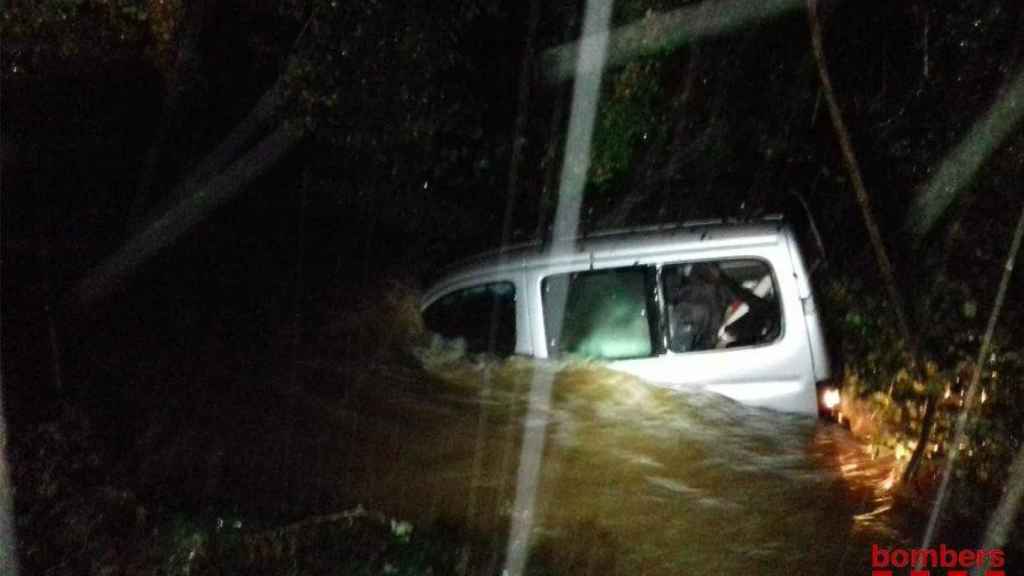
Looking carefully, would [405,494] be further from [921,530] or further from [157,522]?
[921,530]

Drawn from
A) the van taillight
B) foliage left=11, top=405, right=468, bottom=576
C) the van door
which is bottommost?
foliage left=11, top=405, right=468, bottom=576

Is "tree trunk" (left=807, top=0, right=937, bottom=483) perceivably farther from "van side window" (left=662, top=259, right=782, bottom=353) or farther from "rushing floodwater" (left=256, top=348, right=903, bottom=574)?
"van side window" (left=662, top=259, right=782, bottom=353)

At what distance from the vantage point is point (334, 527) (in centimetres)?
491

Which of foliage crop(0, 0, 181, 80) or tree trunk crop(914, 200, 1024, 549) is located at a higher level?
foliage crop(0, 0, 181, 80)

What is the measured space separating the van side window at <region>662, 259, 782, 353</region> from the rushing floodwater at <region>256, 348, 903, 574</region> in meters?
0.37

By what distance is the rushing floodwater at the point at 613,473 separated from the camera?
17.6 feet

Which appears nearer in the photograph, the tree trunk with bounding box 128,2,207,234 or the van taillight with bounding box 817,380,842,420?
the van taillight with bounding box 817,380,842,420

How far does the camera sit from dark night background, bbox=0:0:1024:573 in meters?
5.79

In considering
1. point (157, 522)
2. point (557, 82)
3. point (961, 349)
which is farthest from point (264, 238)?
point (961, 349)

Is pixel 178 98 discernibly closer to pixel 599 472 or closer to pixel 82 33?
pixel 82 33

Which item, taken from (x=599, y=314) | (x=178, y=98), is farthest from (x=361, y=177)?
(x=599, y=314)

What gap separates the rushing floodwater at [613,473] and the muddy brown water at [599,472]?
0.04 ft

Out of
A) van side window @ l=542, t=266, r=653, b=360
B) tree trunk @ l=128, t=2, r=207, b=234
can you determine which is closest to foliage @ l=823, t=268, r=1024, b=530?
van side window @ l=542, t=266, r=653, b=360

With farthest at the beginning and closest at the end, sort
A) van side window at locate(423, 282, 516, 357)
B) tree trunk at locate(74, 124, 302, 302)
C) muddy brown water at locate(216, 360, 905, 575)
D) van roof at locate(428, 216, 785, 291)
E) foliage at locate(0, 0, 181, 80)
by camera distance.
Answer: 1. foliage at locate(0, 0, 181, 80)
2. tree trunk at locate(74, 124, 302, 302)
3. van side window at locate(423, 282, 516, 357)
4. van roof at locate(428, 216, 785, 291)
5. muddy brown water at locate(216, 360, 905, 575)
